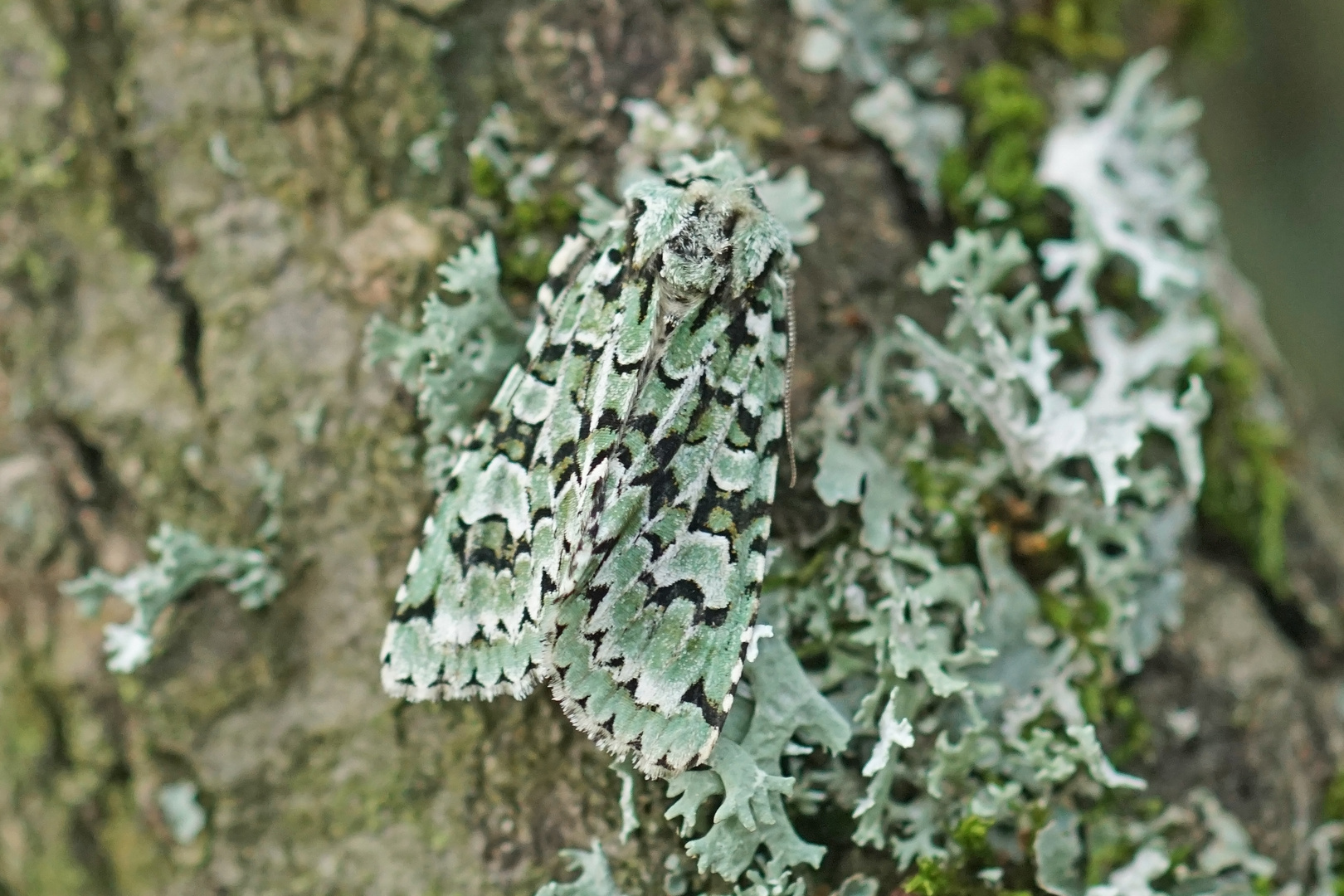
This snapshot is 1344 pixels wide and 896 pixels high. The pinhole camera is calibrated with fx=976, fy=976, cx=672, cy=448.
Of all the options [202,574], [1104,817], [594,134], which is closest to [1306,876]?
[1104,817]

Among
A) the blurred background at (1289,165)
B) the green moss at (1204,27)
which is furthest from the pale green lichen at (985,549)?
the blurred background at (1289,165)

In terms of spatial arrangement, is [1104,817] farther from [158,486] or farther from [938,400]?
[158,486]

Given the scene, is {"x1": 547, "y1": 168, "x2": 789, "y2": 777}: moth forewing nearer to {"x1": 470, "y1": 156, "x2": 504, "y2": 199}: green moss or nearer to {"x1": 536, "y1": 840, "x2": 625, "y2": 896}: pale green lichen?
{"x1": 536, "y1": 840, "x2": 625, "y2": 896}: pale green lichen

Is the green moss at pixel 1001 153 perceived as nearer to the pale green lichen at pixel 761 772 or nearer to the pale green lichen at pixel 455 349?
the pale green lichen at pixel 455 349

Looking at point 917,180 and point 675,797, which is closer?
point 675,797

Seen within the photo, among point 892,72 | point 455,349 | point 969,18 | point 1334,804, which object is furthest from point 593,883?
point 969,18

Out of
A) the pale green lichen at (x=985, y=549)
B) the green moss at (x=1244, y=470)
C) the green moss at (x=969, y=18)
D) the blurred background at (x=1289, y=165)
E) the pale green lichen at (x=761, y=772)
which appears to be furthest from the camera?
the blurred background at (x=1289, y=165)
